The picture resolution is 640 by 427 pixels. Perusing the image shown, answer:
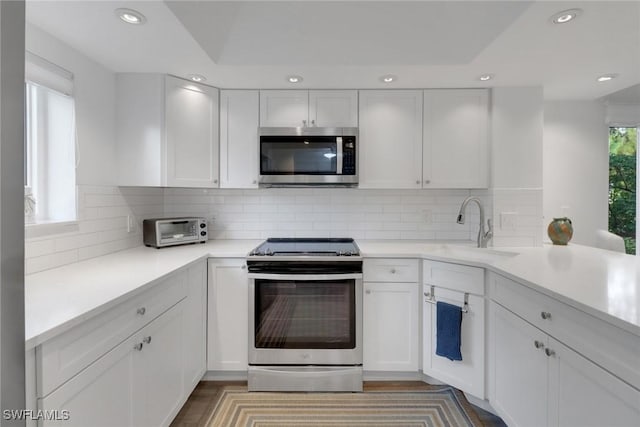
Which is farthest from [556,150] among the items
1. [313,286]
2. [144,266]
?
[144,266]

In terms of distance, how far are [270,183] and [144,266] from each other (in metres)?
1.05

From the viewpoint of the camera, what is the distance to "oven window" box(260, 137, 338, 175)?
245 centimetres

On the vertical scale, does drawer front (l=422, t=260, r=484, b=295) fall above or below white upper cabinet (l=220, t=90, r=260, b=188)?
below

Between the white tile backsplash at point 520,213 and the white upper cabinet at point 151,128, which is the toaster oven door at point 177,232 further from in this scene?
the white tile backsplash at point 520,213

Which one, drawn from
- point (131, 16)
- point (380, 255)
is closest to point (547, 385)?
point (380, 255)

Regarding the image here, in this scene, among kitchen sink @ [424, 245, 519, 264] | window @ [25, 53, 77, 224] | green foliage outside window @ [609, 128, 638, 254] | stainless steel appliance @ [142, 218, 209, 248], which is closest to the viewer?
window @ [25, 53, 77, 224]

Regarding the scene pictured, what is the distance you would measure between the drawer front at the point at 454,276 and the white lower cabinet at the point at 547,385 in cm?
18

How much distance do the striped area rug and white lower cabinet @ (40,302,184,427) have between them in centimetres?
40

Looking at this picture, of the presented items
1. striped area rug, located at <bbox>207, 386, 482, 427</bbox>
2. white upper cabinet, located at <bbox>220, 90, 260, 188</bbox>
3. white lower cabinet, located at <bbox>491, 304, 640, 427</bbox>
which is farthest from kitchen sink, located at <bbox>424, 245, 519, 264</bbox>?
white upper cabinet, located at <bbox>220, 90, 260, 188</bbox>

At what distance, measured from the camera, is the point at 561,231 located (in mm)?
2428

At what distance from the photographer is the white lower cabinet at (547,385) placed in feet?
3.46

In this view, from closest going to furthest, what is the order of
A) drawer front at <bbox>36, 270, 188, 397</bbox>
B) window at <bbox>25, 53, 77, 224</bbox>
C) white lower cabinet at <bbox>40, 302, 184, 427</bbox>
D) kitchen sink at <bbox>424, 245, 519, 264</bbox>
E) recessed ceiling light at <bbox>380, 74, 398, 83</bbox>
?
drawer front at <bbox>36, 270, 188, 397</bbox>, white lower cabinet at <bbox>40, 302, 184, 427</bbox>, window at <bbox>25, 53, 77, 224</bbox>, kitchen sink at <bbox>424, 245, 519, 264</bbox>, recessed ceiling light at <bbox>380, 74, 398, 83</bbox>

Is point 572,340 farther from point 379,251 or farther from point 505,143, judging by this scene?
point 505,143

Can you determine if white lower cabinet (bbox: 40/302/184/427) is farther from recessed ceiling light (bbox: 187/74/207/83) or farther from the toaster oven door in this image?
recessed ceiling light (bbox: 187/74/207/83)
